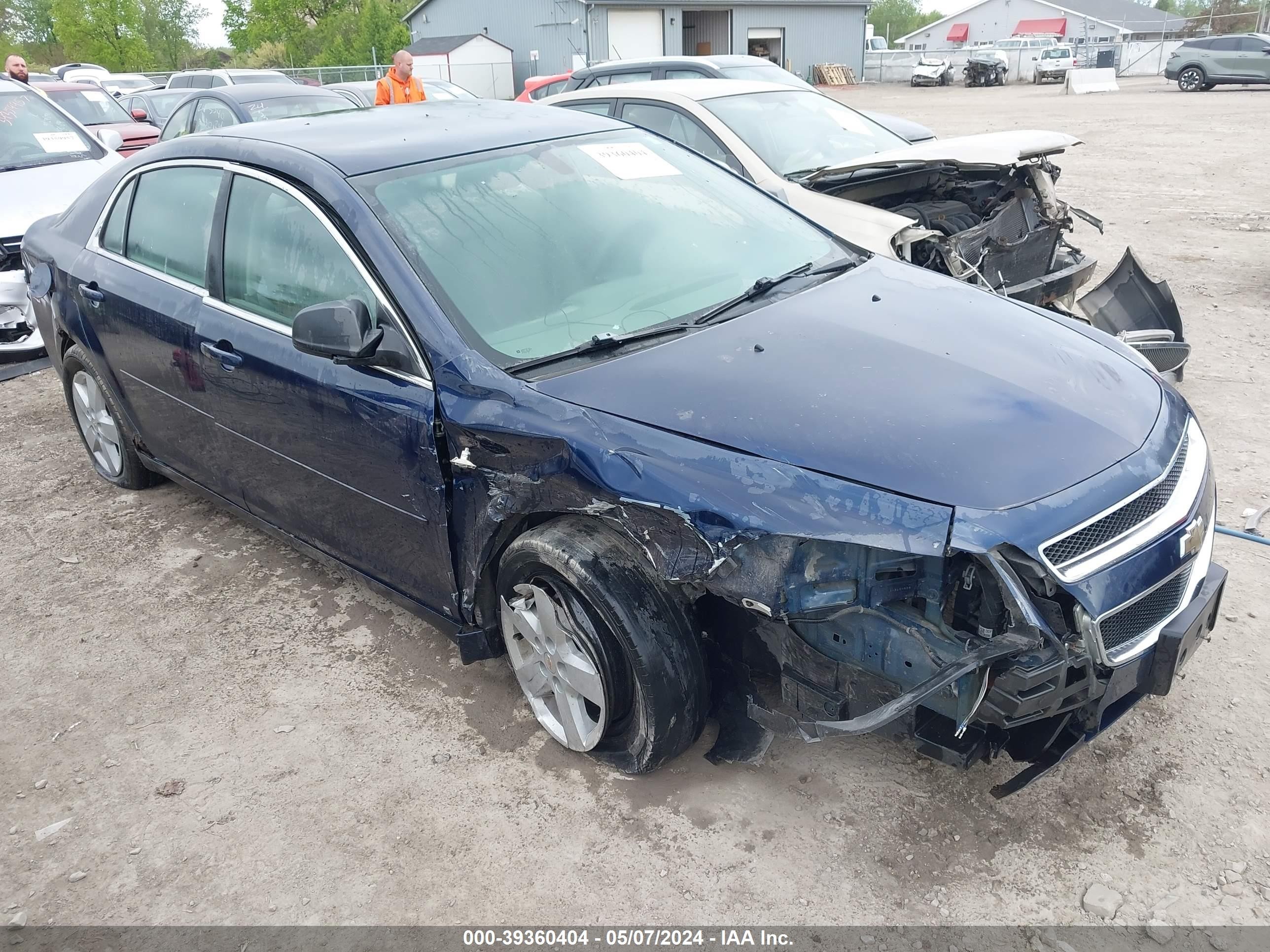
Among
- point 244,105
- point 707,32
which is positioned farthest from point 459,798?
point 707,32

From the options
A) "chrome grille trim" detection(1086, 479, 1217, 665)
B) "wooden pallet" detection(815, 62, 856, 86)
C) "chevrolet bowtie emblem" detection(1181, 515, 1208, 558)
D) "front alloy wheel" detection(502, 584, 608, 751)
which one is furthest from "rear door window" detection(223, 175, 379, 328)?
"wooden pallet" detection(815, 62, 856, 86)

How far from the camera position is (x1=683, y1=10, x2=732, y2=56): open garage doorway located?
3819 centimetres

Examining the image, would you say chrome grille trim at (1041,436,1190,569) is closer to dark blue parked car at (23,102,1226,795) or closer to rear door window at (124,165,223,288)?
dark blue parked car at (23,102,1226,795)

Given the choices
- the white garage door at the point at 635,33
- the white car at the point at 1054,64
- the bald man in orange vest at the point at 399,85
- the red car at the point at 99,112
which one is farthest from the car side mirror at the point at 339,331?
the white car at the point at 1054,64

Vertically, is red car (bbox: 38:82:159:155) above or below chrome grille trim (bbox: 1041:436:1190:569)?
above

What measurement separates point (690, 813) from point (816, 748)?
46cm

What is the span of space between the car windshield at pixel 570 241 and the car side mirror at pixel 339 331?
0.22 metres

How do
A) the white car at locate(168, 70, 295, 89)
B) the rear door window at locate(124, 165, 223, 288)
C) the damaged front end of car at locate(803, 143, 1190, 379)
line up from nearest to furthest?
the rear door window at locate(124, 165, 223, 288)
the damaged front end of car at locate(803, 143, 1190, 379)
the white car at locate(168, 70, 295, 89)

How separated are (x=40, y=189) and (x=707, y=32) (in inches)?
1427

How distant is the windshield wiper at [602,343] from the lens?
2752 millimetres

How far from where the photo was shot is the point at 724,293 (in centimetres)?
318

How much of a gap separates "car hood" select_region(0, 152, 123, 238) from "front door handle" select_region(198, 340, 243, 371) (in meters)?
4.24

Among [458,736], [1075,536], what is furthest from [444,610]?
[1075,536]

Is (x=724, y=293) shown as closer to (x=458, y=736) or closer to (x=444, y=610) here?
(x=444, y=610)
